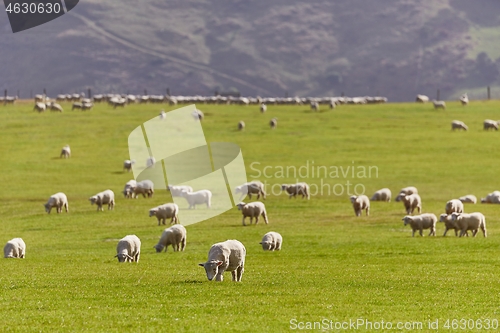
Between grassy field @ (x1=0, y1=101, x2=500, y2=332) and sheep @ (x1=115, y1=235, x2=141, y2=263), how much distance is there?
43cm

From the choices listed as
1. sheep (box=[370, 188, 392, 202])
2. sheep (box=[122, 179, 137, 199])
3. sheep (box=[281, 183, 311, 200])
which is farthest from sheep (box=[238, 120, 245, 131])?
sheep (box=[370, 188, 392, 202])

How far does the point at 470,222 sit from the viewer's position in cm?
3694

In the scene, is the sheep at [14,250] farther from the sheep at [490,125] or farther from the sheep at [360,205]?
the sheep at [490,125]

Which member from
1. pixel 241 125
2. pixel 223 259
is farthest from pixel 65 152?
pixel 223 259

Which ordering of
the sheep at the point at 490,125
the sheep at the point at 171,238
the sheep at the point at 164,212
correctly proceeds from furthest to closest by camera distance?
1. the sheep at the point at 490,125
2. the sheep at the point at 164,212
3. the sheep at the point at 171,238

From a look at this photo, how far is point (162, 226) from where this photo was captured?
42.4 meters

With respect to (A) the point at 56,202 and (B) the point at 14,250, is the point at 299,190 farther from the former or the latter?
(B) the point at 14,250

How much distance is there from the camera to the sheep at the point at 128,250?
29125 mm

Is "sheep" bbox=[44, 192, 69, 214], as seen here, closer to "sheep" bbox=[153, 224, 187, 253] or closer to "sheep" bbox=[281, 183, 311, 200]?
"sheep" bbox=[281, 183, 311, 200]

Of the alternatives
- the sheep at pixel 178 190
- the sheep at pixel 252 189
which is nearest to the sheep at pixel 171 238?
the sheep at pixel 178 190

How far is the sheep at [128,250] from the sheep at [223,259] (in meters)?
7.91

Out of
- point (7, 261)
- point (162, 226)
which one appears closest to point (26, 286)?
point (7, 261)

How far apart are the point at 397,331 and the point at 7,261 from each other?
17536 millimetres

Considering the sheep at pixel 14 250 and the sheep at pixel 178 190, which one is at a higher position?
the sheep at pixel 178 190
